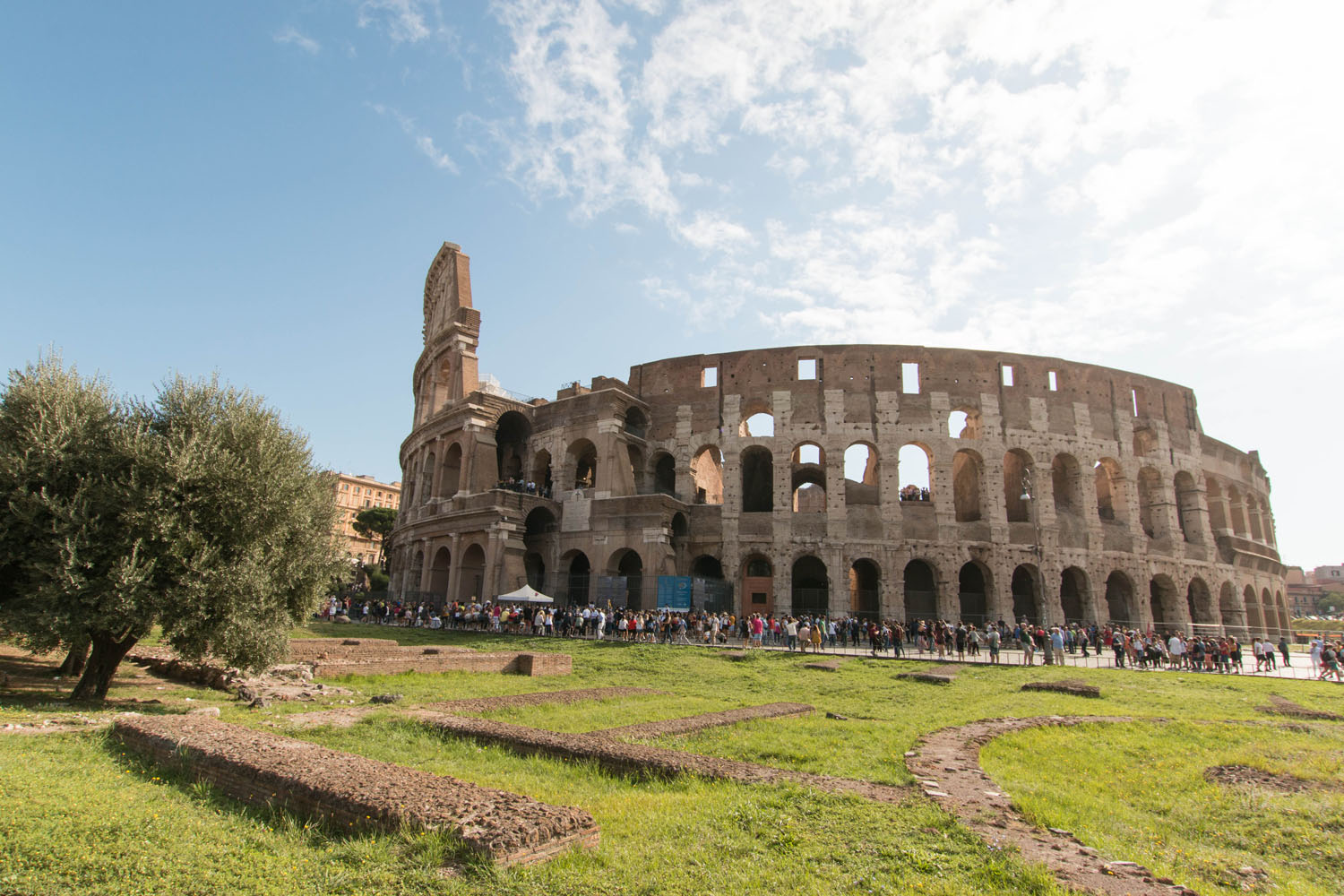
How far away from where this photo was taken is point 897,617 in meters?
29.9

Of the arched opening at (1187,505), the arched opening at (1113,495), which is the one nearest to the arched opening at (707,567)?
the arched opening at (1113,495)

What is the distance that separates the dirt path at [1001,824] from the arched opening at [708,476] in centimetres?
2680

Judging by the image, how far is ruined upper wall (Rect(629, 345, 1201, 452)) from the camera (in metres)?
33.1

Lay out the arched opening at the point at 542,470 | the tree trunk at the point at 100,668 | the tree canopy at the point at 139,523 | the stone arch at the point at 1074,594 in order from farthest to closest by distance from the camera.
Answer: the arched opening at the point at 542,470 < the stone arch at the point at 1074,594 < the tree trunk at the point at 100,668 < the tree canopy at the point at 139,523

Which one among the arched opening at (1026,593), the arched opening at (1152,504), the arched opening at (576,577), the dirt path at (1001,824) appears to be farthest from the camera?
the arched opening at (1152,504)

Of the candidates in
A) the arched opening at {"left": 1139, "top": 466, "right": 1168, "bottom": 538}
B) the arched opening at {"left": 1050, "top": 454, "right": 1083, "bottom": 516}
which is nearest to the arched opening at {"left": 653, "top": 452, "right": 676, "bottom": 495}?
the arched opening at {"left": 1050, "top": 454, "right": 1083, "bottom": 516}

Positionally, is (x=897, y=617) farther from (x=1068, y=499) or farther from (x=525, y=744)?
(x=525, y=744)

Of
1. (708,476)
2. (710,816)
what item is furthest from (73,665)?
(708,476)

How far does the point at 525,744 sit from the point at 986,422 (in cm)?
3000

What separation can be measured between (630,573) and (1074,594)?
2159 centimetres

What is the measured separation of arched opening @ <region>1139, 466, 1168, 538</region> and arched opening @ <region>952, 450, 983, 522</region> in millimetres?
7484

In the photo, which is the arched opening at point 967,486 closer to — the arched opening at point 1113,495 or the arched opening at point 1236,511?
the arched opening at point 1113,495

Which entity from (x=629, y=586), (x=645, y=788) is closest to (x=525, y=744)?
(x=645, y=788)

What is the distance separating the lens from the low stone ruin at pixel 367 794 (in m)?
4.49
